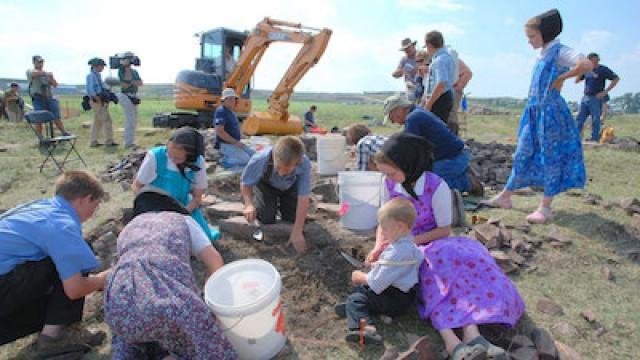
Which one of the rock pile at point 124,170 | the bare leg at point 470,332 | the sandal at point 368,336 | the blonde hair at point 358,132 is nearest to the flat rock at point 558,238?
the bare leg at point 470,332

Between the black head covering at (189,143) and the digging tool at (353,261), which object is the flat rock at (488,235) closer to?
the digging tool at (353,261)

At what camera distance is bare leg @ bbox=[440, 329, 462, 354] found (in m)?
2.22

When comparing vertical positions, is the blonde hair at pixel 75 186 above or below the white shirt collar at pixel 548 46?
below

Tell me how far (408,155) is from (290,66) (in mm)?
8363

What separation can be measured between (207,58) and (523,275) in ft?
37.3

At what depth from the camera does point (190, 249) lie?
2363 millimetres

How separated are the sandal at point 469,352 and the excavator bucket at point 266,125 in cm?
875

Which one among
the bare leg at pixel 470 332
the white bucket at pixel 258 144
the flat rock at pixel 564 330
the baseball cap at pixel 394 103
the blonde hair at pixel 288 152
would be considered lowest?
the flat rock at pixel 564 330

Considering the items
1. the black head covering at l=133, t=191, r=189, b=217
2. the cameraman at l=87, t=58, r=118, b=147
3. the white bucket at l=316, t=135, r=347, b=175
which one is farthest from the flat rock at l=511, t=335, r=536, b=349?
the cameraman at l=87, t=58, r=118, b=147

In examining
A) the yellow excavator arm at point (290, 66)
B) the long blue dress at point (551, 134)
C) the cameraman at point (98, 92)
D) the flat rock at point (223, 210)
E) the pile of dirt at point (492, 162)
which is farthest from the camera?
the yellow excavator arm at point (290, 66)

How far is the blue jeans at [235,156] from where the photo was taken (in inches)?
244

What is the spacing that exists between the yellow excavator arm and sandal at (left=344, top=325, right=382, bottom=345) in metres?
8.29

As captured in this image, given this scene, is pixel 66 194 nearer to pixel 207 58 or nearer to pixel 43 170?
pixel 43 170

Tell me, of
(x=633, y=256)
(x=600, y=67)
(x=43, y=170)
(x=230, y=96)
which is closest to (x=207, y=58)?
(x=43, y=170)
